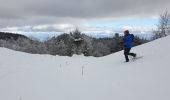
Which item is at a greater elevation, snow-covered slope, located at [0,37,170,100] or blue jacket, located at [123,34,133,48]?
blue jacket, located at [123,34,133,48]

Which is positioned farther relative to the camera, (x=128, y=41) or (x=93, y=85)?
(x=128, y=41)

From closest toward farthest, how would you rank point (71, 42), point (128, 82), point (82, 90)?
point (82, 90) → point (128, 82) → point (71, 42)

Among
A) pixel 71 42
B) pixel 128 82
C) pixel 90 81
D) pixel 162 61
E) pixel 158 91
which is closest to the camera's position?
pixel 158 91

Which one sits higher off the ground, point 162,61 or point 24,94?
point 162,61

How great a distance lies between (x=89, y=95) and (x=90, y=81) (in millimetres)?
1949

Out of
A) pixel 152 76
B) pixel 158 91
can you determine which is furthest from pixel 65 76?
pixel 158 91

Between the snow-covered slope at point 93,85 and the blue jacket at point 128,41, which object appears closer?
the snow-covered slope at point 93,85

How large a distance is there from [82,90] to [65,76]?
268cm

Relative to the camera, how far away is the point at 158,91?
25.9ft

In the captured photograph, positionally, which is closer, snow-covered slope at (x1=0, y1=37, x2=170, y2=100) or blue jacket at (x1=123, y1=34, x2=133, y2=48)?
snow-covered slope at (x1=0, y1=37, x2=170, y2=100)

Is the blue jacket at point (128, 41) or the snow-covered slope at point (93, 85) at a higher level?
the blue jacket at point (128, 41)

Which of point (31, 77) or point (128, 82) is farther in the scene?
point (31, 77)

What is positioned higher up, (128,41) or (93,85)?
(128,41)

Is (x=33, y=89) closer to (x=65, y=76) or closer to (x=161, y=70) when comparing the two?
(x=65, y=76)
